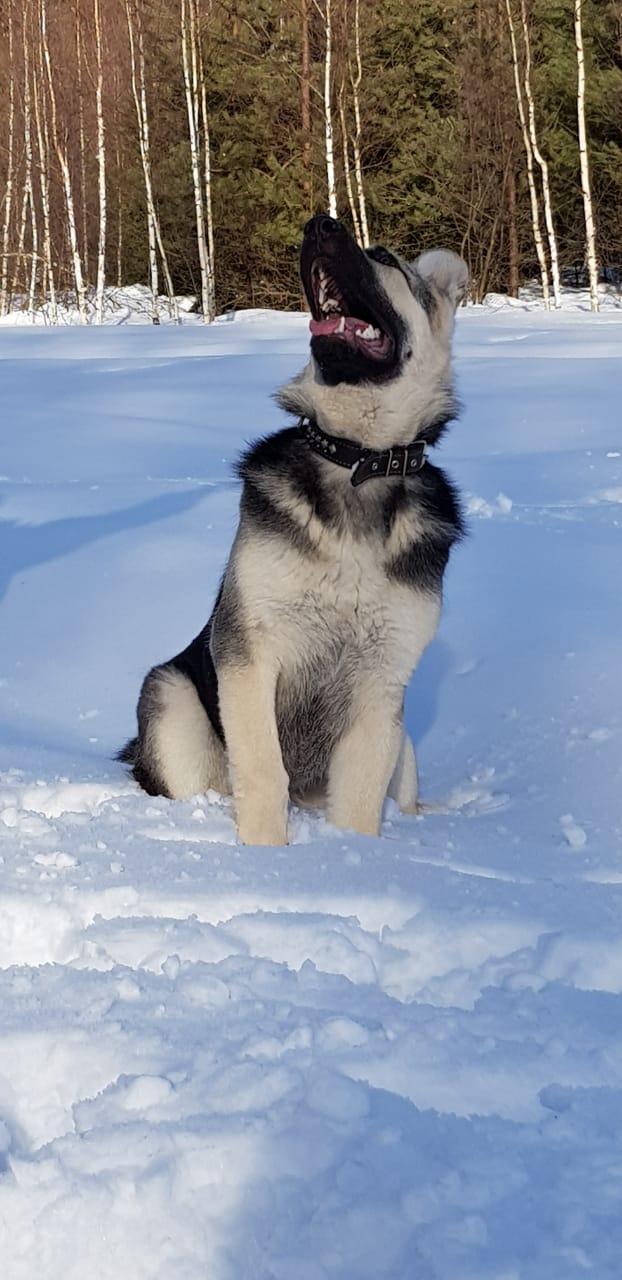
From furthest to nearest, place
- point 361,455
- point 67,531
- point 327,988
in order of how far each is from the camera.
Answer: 1. point 67,531
2. point 361,455
3. point 327,988

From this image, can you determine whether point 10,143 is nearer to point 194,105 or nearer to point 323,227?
point 194,105

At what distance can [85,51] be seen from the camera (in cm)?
2784

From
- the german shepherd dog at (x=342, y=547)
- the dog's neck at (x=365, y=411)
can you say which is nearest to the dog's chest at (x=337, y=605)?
the german shepherd dog at (x=342, y=547)

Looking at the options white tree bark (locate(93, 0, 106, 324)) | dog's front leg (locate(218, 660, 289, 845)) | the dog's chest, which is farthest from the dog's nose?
white tree bark (locate(93, 0, 106, 324))

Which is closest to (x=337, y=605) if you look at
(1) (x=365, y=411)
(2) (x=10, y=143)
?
(1) (x=365, y=411)

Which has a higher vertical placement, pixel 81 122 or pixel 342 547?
pixel 81 122

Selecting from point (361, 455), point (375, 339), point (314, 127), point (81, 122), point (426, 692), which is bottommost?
point (426, 692)

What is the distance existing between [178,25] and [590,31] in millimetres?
9453

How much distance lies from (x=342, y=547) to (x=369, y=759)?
2.02ft

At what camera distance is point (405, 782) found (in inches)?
150

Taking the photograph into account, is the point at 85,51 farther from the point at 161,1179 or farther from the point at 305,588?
the point at 161,1179

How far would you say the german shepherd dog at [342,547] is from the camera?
3.27 meters

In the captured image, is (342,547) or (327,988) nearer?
(327,988)

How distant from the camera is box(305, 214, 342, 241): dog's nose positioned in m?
3.16
